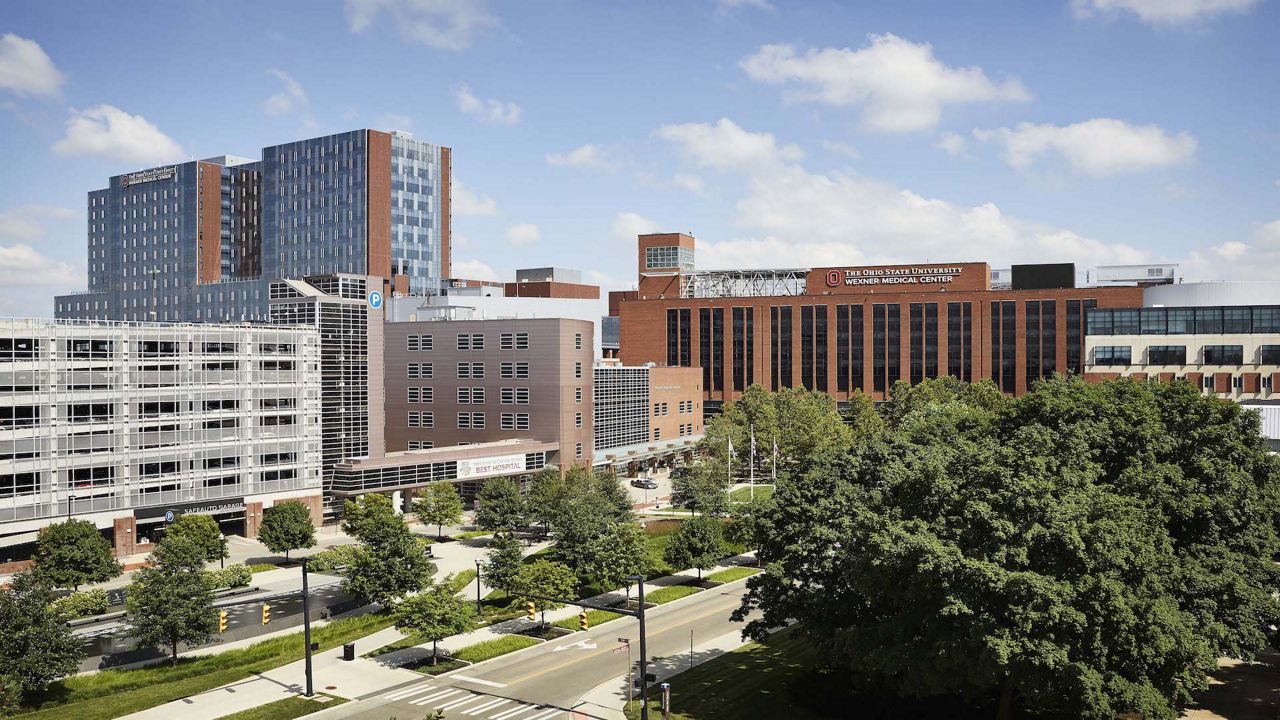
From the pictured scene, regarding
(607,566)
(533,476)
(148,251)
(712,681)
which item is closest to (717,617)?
(607,566)

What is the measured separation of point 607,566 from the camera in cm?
6262

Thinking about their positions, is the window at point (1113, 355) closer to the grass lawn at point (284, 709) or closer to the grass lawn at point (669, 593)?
the grass lawn at point (669, 593)

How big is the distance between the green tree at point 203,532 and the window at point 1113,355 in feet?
335

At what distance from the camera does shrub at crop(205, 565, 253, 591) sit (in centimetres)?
6267

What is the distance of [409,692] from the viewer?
46.2 meters

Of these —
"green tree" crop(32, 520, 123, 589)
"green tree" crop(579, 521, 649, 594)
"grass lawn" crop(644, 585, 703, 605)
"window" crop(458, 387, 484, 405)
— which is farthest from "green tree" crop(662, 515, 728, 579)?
"window" crop(458, 387, 484, 405)

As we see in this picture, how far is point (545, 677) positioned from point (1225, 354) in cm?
10122

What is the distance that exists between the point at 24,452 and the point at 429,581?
37.8 metres

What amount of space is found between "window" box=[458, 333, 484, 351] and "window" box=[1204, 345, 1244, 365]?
85733 millimetres

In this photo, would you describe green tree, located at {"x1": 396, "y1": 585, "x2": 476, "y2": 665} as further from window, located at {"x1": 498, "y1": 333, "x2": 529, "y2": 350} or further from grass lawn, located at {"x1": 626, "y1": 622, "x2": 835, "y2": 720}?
window, located at {"x1": 498, "y1": 333, "x2": 529, "y2": 350}

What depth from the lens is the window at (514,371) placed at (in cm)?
10788

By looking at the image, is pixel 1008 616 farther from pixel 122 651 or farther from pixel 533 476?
pixel 533 476

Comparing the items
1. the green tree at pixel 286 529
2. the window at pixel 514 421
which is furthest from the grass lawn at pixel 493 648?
the window at pixel 514 421

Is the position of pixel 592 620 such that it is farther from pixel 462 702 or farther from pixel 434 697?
pixel 462 702
